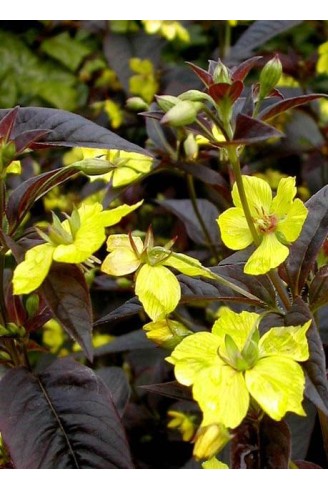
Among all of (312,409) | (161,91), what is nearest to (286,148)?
(161,91)

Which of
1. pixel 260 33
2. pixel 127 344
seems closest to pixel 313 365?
pixel 127 344

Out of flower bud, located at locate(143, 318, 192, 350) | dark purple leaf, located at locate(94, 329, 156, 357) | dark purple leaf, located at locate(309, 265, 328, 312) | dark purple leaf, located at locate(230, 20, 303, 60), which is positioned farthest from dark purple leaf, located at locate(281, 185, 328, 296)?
dark purple leaf, located at locate(230, 20, 303, 60)

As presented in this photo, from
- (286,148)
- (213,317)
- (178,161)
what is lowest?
(213,317)

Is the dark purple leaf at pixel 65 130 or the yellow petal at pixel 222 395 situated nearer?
the yellow petal at pixel 222 395

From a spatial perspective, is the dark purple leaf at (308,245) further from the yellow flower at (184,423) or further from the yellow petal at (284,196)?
the yellow flower at (184,423)

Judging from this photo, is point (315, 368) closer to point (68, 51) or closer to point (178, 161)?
point (178, 161)

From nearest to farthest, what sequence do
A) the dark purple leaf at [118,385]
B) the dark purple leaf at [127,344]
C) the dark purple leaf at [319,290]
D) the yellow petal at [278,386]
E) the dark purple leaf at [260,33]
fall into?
the yellow petal at [278,386]
the dark purple leaf at [319,290]
the dark purple leaf at [118,385]
the dark purple leaf at [127,344]
the dark purple leaf at [260,33]

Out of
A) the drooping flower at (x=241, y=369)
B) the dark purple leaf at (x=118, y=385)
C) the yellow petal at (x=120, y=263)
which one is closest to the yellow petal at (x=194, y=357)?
the drooping flower at (x=241, y=369)
